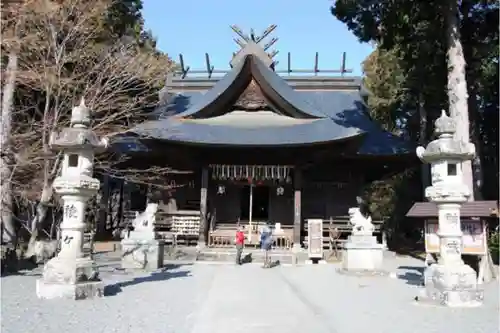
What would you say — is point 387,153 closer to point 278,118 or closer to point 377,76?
point 278,118

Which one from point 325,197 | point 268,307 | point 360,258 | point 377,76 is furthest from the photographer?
point 377,76

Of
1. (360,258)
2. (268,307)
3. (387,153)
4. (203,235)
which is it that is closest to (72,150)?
(268,307)

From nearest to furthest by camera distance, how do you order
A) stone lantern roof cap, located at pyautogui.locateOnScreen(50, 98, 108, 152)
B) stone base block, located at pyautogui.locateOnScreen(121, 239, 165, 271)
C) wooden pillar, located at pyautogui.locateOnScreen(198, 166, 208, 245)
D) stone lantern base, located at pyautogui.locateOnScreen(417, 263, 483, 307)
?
stone lantern base, located at pyautogui.locateOnScreen(417, 263, 483, 307) → stone lantern roof cap, located at pyautogui.locateOnScreen(50, 98, 108, 152) → stone base block, located at pyautogui.locateOnScreen(121, 239, 165, 271) → wooden pillar, located at pyautogui.locateOnScreen(198, 166, 208, 245)

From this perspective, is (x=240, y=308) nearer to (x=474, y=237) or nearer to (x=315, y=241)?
(x=474, y=237)

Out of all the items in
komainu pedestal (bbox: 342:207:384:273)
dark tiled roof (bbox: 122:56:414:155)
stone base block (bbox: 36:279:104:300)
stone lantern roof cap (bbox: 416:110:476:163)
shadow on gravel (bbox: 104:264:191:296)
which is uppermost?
dark tiled roof (bbox: 122:56:414:155)

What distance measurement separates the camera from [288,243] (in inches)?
651

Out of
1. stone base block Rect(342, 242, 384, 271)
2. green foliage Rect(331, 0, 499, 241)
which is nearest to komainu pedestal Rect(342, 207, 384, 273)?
stone base block Rect(342, 242, 384, 271)

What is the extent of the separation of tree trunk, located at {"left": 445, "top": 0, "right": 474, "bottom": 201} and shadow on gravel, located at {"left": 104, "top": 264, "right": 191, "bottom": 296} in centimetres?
760

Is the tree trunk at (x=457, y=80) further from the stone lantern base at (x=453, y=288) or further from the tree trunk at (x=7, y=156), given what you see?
the tree trunk at (x=7, y=156)

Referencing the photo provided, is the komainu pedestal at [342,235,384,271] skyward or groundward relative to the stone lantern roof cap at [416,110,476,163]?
groundward

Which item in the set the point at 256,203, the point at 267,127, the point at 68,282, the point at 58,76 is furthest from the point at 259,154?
the point at 68,282

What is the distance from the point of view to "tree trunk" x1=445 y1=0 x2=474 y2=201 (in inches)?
448

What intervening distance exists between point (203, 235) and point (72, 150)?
8769 mm

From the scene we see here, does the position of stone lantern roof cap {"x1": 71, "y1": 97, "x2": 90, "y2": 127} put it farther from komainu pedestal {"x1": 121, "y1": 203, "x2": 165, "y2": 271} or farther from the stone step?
the stone step
